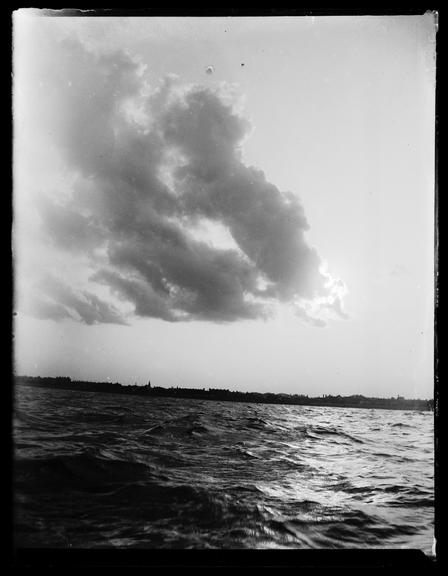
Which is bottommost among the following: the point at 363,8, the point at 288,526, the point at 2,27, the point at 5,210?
the point at 288,526

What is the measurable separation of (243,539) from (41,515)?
2.65m

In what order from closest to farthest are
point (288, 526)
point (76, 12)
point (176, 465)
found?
point (76, 12)
point (288, 526)
point (176, 465)

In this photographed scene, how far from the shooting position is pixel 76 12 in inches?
71.9

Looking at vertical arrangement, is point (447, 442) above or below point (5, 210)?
below

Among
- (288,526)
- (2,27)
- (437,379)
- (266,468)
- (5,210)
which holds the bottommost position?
(266,468)

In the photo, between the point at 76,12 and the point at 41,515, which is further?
the point at 41,515

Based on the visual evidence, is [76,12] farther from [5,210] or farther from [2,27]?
[5,210]

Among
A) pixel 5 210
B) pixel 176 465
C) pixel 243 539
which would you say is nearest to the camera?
pixel 5 210

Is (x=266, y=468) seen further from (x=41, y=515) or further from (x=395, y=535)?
(x=41, y=515)

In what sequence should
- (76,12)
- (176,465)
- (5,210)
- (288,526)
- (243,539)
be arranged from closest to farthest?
(5,210) → (76,12) → (243,539) → (288,526) → (176,465)

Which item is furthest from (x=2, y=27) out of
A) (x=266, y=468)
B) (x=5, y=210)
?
(x=266, y=468)

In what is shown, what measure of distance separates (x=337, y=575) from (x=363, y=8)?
9.37 ft

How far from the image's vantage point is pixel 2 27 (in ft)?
5.40

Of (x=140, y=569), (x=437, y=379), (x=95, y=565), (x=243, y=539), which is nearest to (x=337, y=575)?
(x=140, y=569)
